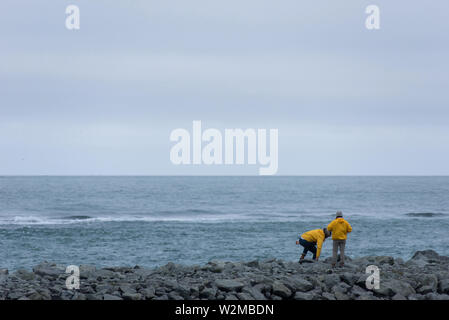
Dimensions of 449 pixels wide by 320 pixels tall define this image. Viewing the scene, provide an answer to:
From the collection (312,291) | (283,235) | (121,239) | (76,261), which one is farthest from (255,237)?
(312,291)

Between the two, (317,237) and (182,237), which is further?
(182,237)

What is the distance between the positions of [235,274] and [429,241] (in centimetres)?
2541

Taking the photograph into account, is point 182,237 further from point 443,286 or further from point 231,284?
point 443,286

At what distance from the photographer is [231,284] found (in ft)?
45.3

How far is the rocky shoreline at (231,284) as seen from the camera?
43.9 feet

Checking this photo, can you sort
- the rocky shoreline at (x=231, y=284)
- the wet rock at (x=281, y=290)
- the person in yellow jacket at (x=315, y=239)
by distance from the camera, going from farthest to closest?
the person in yellow jacket at (x=315, y=239) → the wet rock at (x=281, y=290) → the rocky shoreline at (x=231, y=284)

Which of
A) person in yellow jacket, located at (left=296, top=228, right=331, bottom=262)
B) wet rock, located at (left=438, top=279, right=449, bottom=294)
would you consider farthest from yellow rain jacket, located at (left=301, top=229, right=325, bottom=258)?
wet rock, located at (left=438, top=279, right=449, bottom=294)

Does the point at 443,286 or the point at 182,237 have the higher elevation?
the point at 443,286

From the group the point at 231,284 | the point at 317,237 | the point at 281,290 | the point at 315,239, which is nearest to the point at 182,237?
the point at 315,239

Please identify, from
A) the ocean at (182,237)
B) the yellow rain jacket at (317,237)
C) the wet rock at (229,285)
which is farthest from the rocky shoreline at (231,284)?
the ocean at (182,237)

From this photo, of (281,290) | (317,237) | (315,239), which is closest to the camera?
(281,290)

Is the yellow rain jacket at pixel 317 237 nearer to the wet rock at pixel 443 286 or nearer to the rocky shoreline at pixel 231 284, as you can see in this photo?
the rocky shoreline at pixel 231 284
